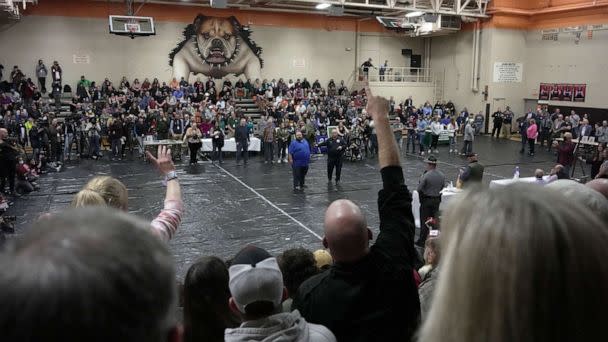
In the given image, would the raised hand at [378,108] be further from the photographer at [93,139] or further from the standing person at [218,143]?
the photographer at [93,139]

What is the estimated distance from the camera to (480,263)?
1014 millimetres

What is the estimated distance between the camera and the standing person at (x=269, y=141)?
1772 centimetres

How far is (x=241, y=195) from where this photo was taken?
41.0ft

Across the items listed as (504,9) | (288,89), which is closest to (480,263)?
(288,89)

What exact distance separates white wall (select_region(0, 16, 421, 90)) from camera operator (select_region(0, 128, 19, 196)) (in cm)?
1393

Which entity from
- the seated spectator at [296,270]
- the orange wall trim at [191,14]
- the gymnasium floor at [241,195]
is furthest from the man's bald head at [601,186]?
the orange wall trim at [191,14]

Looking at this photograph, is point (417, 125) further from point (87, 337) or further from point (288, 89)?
point (87, 337)

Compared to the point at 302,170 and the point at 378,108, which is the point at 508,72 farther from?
the point at 378,108

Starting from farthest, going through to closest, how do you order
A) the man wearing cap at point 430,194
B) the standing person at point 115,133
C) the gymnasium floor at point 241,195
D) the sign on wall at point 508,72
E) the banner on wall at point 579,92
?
the sign on wall at point 508,72 → the banner on wall at point 579,92 → the standing person at point 115,133 → the gymnasium floor at point 241,195 → the man wearing cap at point 430,194

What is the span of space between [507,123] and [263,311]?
26.9 m

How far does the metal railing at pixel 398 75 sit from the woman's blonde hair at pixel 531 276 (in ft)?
98.2

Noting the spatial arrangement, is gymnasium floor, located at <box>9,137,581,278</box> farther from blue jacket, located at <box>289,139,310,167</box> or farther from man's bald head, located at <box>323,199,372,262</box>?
man's bald head, located at <box>323,199,372,262</box>

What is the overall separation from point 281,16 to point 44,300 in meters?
29.7

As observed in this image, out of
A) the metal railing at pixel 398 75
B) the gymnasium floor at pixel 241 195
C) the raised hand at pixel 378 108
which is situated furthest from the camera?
the metal railing at pixel 398 75
